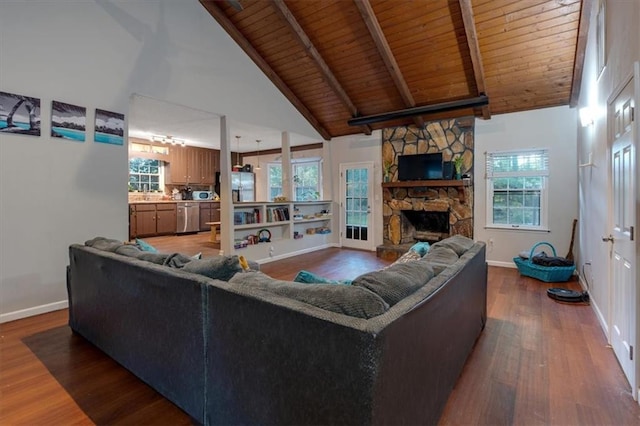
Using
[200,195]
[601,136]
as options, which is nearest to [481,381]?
[601,136]

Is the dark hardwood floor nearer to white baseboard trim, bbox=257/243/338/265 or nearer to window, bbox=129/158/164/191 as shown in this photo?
white baseboard trim, bbox=257/243/338/265

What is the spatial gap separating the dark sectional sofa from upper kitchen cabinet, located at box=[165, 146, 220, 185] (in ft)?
23.1

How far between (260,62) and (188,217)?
475cm

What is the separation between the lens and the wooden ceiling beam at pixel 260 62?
4887mm

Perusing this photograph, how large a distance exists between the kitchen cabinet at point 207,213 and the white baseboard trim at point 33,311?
215 inches

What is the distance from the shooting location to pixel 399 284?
4.67 feet

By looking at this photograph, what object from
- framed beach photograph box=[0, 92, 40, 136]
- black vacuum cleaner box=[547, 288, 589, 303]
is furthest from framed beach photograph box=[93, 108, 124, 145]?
black vacuum cleaner box=[547, 288, 589, 303]

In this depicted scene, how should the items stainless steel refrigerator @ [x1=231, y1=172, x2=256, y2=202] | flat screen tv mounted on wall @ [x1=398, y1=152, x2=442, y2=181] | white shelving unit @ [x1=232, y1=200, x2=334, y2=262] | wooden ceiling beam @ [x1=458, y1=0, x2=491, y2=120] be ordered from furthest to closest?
1. stainless steel refrigerator @ [x1=231, y1=172, x2=256, y2=202]
2. flat screen tv mounted on wall @ [x1=398, y1=152, x2=442, y2=181]
3. white shelving unit @ [x1=232, y1=200, x2=334, y2=262]
4. wooden ceiling beam @ [x1=458, y1=0, x2=491, y2=120]

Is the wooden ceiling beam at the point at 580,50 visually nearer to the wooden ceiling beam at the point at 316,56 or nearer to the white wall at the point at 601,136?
the white wall at the point at 601,136

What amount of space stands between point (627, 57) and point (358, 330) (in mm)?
2564

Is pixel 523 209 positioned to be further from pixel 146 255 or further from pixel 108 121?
pixel 108 121

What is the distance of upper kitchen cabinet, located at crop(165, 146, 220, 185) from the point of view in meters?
8.74

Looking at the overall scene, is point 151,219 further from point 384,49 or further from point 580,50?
point 580,50

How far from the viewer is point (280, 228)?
6.49 meters
